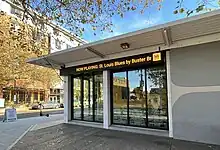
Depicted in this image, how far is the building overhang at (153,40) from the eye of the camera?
5.72 m

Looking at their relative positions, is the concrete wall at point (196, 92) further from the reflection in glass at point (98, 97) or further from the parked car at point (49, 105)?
the parked car at point (49, 105)

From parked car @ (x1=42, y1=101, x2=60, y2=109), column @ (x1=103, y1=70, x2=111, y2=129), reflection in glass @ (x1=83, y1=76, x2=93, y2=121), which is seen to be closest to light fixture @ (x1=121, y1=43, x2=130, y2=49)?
column @ (x1=103, y1=70, x2=111, y2=129)

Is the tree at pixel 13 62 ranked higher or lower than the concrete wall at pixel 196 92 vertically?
higher

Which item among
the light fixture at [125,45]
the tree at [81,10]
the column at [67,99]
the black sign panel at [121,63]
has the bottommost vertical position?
the column at [67,99]

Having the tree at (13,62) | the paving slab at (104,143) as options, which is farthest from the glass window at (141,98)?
the tree at (13,62)

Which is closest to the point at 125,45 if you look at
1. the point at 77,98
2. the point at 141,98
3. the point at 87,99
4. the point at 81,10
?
the point at 81,10

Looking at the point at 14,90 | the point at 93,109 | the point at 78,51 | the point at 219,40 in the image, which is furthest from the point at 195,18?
the point at 14,90

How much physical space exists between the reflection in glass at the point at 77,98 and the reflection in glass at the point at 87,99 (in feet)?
1.30

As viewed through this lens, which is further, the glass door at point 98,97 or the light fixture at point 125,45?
the glass door at point 98,97

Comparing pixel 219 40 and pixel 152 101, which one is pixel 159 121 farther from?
pixel 219 40

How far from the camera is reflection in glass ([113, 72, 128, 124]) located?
30.5ft

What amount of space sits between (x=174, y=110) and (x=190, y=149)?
1.71 m

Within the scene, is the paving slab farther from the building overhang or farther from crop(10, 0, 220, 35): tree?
crop(10, 0, 220, 35): tree

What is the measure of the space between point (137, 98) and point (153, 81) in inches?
42.7
